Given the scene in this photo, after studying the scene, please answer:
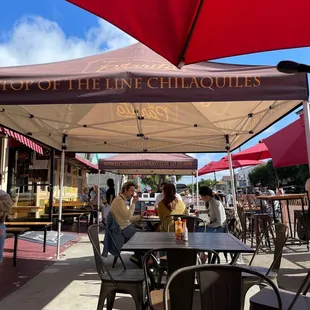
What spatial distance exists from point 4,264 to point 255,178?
203 ft

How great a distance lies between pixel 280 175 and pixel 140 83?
2100 inches

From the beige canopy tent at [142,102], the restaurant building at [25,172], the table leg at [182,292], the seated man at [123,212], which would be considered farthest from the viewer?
the restaurant building at [25,172]

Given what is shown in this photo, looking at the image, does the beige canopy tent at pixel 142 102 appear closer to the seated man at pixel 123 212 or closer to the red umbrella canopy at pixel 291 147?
the red umbrella canopy at pixel 291 147

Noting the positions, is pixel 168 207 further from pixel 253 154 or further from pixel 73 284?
pixel 253 154

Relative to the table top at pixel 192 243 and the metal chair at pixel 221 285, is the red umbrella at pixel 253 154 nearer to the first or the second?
the table top at pixel 192 243

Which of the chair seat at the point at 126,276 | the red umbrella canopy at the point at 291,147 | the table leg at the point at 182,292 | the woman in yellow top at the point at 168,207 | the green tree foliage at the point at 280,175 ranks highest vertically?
the green tree foliage at the point at 280,175

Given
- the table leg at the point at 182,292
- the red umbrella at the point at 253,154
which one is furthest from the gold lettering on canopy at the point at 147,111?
the red umbrella at the point at 253,154

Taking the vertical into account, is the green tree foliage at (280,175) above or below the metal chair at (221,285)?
above

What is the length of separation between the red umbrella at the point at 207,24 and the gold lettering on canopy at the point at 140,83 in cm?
59

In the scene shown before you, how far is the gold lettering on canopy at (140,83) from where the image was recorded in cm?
363

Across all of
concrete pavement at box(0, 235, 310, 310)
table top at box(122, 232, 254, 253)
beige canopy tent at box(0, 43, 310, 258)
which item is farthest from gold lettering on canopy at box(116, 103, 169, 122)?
concrete pavement at box(0, 235, 310, 310)

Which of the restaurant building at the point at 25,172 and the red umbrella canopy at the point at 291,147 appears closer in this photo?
the red umbrella canopy at the point at 291,147

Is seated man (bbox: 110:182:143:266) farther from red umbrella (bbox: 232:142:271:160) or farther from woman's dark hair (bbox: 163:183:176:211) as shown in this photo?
red umbrella (bbox: 232:142:271:160)

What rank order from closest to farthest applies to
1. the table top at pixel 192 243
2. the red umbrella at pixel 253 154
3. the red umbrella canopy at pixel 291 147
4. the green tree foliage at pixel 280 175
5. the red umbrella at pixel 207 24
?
the red umbrella at pixel 207 24 → the table top at pixel 192 243 → the red umbrella canopy at pixel 291 147 → the red umbrella at pixel 253 154 → the green tree foliage at pixel 280 175
